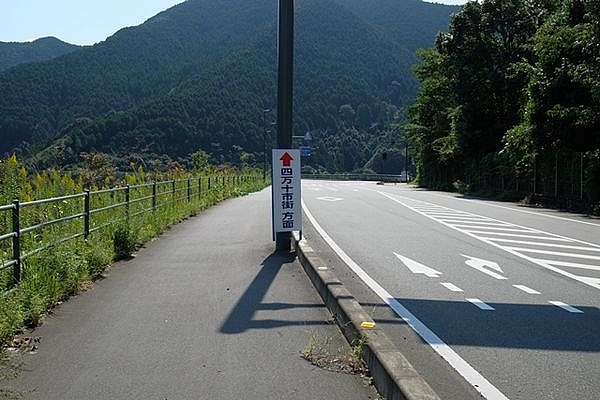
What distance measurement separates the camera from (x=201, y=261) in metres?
11.9

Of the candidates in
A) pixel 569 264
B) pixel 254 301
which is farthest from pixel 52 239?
pixel 569 264

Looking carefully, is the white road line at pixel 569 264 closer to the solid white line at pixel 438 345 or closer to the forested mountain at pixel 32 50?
the solid white line at pixel 438 345

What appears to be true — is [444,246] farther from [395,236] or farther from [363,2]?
[363,2]

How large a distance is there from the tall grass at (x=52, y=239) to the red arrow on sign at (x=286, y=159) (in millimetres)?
3139

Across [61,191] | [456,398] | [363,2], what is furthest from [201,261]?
[363,2]

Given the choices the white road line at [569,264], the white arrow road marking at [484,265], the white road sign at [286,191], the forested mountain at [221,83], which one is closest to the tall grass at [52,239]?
the white road sign at [286,191]

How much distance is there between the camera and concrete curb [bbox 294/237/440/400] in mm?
4492

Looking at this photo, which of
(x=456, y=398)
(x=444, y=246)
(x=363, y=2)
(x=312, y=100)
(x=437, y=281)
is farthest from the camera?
(x=363, y=2)

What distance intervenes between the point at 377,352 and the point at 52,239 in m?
5.39

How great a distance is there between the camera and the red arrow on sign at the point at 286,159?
1259cm

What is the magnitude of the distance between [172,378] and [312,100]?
4349 inches

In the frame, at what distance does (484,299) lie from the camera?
334 inches

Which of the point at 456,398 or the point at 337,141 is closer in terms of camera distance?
the point at 456,398

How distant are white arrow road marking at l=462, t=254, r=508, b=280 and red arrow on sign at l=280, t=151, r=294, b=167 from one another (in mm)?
3655
